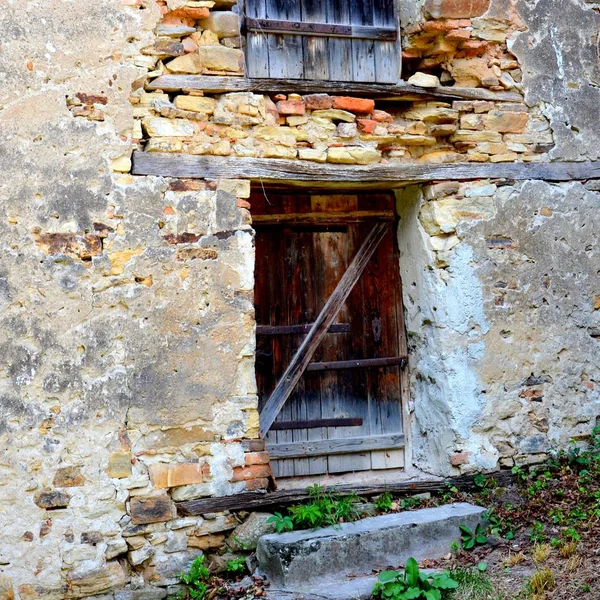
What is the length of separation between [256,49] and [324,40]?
481 mm

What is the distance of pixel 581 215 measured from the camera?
5.65 metres

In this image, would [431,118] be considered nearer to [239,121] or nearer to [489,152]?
[489,152]

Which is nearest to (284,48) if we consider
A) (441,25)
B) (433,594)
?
(441,25)

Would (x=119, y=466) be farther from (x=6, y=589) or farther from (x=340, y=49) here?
(x=340, y=49)

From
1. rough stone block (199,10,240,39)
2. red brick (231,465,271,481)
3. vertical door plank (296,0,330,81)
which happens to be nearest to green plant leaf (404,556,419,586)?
red brick (231,465,271,481)

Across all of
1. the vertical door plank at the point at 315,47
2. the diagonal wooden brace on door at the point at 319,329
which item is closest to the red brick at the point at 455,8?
the vertical door plank at the point at 315,47

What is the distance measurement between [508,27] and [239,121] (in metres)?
2.05

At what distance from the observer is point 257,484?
4891mm

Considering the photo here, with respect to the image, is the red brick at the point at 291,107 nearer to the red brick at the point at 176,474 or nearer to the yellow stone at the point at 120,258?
the yellow stone at the point at 120,258

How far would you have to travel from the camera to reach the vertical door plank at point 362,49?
17.5ft

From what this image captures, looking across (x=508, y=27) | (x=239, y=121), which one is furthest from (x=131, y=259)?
(x=508, y=27)

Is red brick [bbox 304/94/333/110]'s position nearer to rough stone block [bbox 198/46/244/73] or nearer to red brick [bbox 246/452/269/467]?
rough stone block [bbox 198/46/244/73]

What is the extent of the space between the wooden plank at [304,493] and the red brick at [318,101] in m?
2.44

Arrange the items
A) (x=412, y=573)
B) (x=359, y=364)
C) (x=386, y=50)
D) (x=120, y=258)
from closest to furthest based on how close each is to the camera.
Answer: (x=412, y=573) < (x=120, y=258) < (x=386, y=50) < (x=359, y=364)
